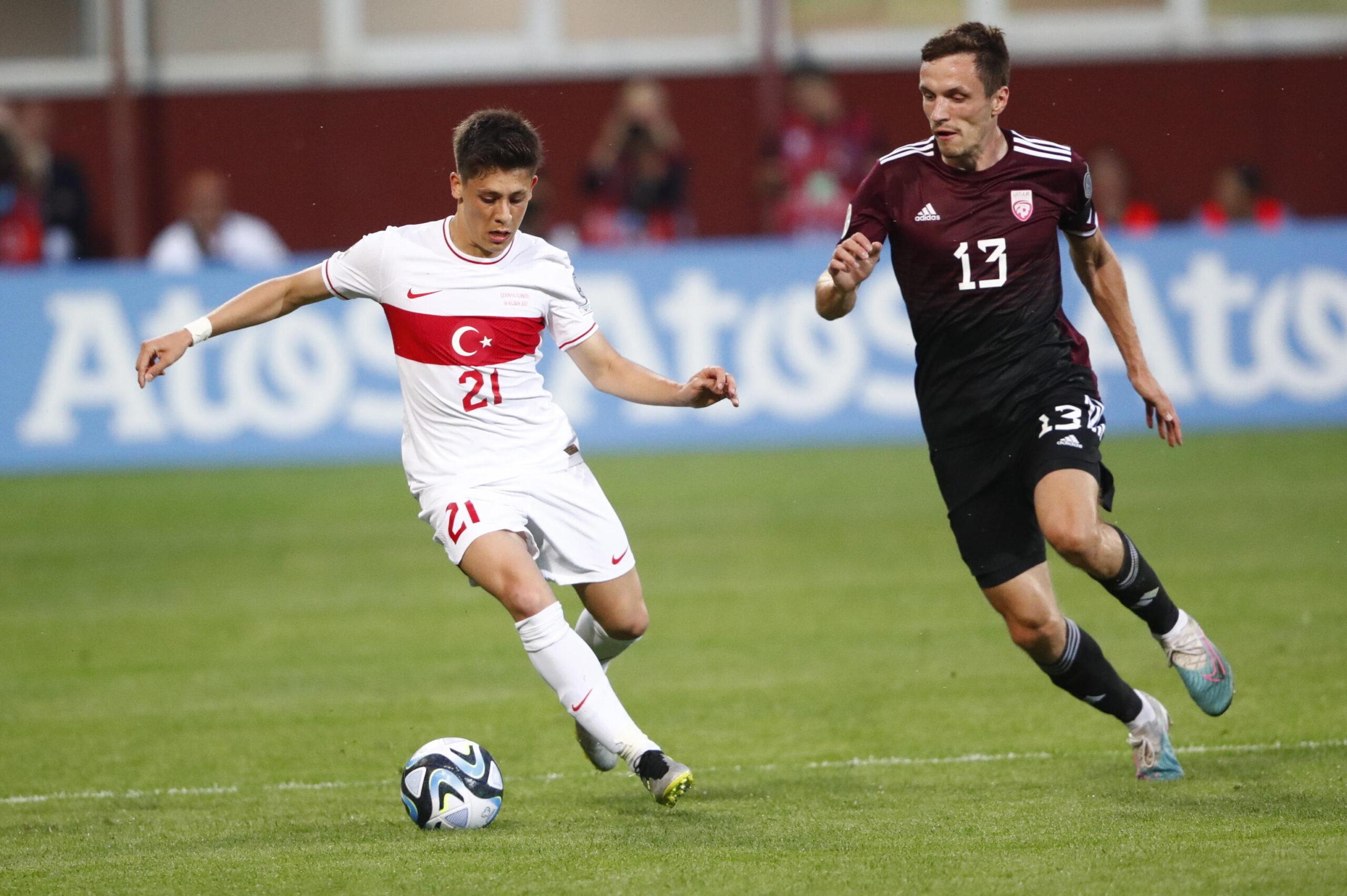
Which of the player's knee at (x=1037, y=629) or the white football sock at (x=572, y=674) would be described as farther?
the player's knee at (x=1037, y=629)

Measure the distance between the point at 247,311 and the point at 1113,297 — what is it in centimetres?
292

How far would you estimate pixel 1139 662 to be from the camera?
7.82m

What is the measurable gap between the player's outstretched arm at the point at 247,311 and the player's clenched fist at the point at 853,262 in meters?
1.63

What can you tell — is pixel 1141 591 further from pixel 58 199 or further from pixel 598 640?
pixel 58 199

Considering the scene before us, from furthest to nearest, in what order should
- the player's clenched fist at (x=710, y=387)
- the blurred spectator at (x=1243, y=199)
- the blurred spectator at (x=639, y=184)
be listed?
the blurred spectator at (x=639, y=184) → the blurred spectator at (x=1243, y=199) → the player's clenched fist at (x=710, y=387)

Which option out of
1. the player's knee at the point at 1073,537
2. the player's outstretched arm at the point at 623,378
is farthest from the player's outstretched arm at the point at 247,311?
the player's knee at the point at 1073,537

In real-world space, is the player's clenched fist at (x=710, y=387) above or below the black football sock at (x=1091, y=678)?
above

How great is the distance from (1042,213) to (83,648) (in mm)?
5272

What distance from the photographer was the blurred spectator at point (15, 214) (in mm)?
16609

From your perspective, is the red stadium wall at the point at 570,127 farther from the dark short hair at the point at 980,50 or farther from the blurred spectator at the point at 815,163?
the dark short hair at the point at 980,50

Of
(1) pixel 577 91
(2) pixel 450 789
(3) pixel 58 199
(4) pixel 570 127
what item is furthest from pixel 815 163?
(2) pixel 450 789

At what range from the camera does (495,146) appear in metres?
5.52

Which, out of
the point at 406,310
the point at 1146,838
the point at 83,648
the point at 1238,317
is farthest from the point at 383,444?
the point at 1146,838

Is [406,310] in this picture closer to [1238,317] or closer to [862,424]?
[862,424]
